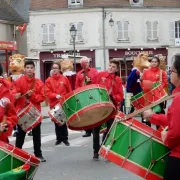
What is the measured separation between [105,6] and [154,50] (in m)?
5.26

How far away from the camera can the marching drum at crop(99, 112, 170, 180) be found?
546cm

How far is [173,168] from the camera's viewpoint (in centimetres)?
512

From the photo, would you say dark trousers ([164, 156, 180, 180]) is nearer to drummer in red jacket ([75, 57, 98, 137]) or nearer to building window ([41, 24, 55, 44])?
drummer in red jacket ([75, 57, 98, 137])

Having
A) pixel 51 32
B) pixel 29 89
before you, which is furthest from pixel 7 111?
pixel 51 32

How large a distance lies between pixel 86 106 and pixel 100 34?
3861cm

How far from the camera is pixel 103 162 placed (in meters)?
10.4

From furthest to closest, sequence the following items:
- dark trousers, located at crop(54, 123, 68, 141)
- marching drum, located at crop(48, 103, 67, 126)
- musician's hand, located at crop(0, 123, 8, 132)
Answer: dark trousers, located at crop(54, 123, 68, 141), marching drum, located at crop(48, 103, 67, 126), musician's hand, located at crop(0, 123, 8, 132)

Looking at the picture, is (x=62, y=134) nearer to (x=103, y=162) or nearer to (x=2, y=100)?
(x=103, y=162)

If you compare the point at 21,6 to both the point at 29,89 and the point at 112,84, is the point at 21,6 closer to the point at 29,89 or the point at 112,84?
the point at 112,84

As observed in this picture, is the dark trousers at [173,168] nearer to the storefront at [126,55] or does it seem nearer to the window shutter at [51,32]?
the storefront at [126,55]

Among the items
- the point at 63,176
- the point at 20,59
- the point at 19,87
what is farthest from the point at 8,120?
the point at 20,59

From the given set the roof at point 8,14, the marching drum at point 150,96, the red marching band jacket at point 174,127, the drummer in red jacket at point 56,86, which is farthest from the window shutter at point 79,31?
the red marching band jacket at point 174,127

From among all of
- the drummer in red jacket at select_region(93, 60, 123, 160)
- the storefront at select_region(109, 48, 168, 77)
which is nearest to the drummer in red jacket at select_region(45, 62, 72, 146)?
the drummer in red jacket at select_region(93, 60, 123, 160)

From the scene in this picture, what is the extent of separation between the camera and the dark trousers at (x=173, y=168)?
16.7 feet
